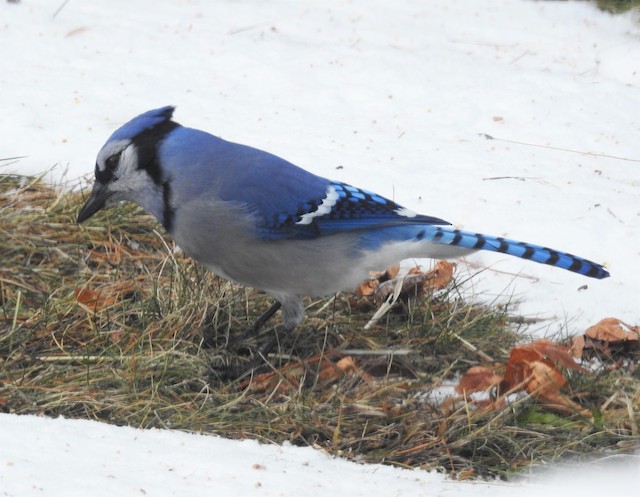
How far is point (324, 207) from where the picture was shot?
3.34 metres

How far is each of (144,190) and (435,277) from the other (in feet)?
3.54

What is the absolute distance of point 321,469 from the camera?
2.58 m

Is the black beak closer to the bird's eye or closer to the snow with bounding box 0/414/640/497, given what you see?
the bird's eye

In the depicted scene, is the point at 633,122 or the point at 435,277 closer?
the point at 435,277

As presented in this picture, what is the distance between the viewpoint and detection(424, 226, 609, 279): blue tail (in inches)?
130

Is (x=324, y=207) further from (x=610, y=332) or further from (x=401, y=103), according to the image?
(x=401, y=103)

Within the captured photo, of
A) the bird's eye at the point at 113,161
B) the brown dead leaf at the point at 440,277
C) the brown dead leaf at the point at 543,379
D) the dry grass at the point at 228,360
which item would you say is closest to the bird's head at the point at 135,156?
the bird's eye at the point at 113,161

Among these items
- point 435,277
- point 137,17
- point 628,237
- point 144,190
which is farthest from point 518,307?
point 137,17

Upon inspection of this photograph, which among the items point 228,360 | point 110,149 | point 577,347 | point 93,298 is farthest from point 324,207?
point 577,347

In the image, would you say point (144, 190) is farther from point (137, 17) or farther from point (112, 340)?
point (137, 17)

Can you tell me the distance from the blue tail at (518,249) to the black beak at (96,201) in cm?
98

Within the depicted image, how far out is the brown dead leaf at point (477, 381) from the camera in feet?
10.2

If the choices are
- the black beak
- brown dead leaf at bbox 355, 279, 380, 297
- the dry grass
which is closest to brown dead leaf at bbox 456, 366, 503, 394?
the dry grass

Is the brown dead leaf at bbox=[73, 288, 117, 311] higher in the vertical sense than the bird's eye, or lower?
lower
